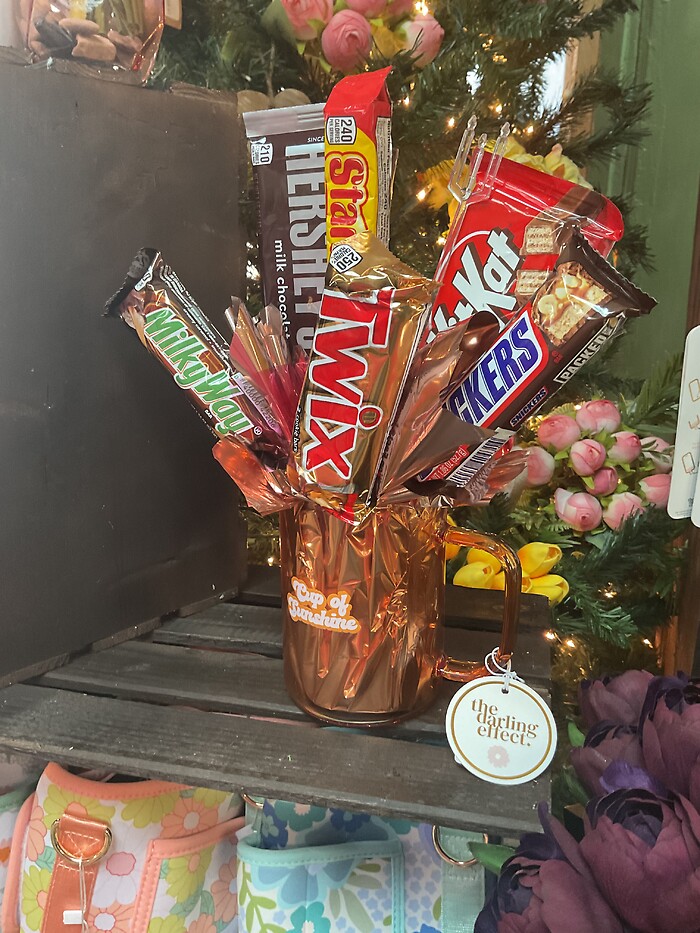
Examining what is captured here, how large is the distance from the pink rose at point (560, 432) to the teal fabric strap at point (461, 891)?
434mm

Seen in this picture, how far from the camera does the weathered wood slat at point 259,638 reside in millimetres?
572

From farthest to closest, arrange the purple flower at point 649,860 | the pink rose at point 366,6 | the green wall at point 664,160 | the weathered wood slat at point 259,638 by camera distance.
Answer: the green wall at point 664,160 < the pink rose at point 366,6 < the weathered wood slat at point 259,638 < the purple flower at point 649,860

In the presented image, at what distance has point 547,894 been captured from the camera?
344 mm

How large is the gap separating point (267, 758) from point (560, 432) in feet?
1.62

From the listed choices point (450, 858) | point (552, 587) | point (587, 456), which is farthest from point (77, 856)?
point (587, 456)

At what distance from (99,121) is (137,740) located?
0.47 m

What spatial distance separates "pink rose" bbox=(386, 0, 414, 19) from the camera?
70cm

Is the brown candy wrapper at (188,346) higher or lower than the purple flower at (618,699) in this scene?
higher

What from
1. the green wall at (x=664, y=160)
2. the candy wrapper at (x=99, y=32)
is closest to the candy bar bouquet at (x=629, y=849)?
the candy wrapper at (x=99, y=32)

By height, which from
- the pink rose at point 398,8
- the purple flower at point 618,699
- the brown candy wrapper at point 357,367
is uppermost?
the pink rose at point 398,8

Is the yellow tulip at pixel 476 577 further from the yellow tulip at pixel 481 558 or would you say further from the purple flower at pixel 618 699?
the purple flower at pixel 618 699

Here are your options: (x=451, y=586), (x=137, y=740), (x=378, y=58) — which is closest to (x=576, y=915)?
(x=137, y=740)

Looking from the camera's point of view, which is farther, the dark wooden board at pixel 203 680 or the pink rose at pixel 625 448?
the pink rose at pixel 625 448

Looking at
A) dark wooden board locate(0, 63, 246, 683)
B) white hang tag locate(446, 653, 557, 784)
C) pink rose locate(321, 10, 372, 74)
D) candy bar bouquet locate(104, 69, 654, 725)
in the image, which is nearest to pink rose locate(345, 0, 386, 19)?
pink rose locate(321, 10, 372, 74)
